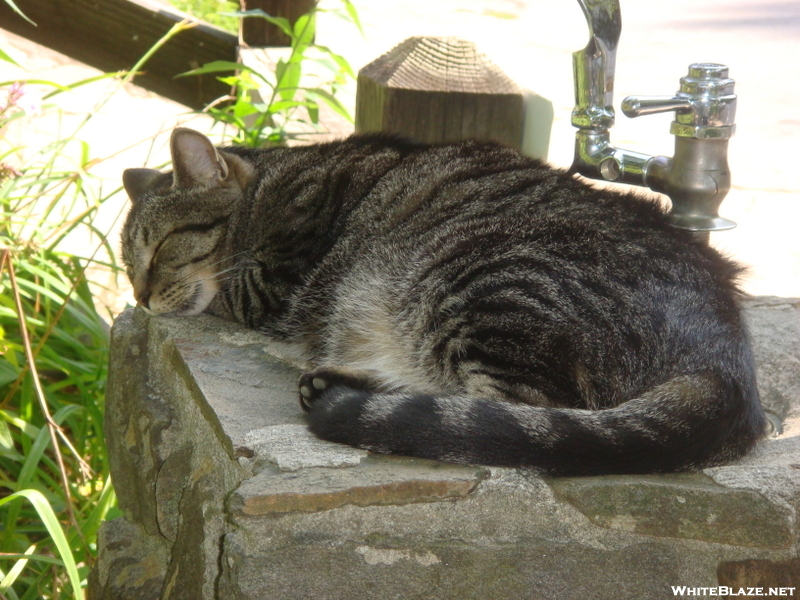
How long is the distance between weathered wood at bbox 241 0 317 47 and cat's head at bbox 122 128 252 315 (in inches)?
41.5

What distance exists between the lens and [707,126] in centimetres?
207

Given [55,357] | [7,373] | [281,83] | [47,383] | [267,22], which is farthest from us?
[267,22]

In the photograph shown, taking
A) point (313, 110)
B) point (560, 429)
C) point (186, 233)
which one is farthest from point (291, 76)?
point (560, 429)

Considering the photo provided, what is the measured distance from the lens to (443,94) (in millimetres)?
2744

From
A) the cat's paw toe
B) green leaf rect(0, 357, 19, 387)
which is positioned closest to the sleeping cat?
the cat's paw toe

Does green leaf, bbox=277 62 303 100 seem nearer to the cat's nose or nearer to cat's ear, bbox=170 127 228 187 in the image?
cat's ear, bbox=170 127 228 187

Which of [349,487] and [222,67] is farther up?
[222,67]

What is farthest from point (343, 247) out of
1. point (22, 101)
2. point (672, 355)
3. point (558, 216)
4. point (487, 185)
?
point (22, 101)

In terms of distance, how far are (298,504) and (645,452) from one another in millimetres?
663

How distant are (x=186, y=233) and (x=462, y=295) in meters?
1.06

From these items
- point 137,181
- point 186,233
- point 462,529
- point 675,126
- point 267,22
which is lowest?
point 462,529

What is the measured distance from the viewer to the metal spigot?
2.07m

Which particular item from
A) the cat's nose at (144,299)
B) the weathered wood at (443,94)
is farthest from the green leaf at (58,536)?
the weathered wood at (443,94)

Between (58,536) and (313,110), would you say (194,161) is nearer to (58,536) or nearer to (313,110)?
(313,110)
